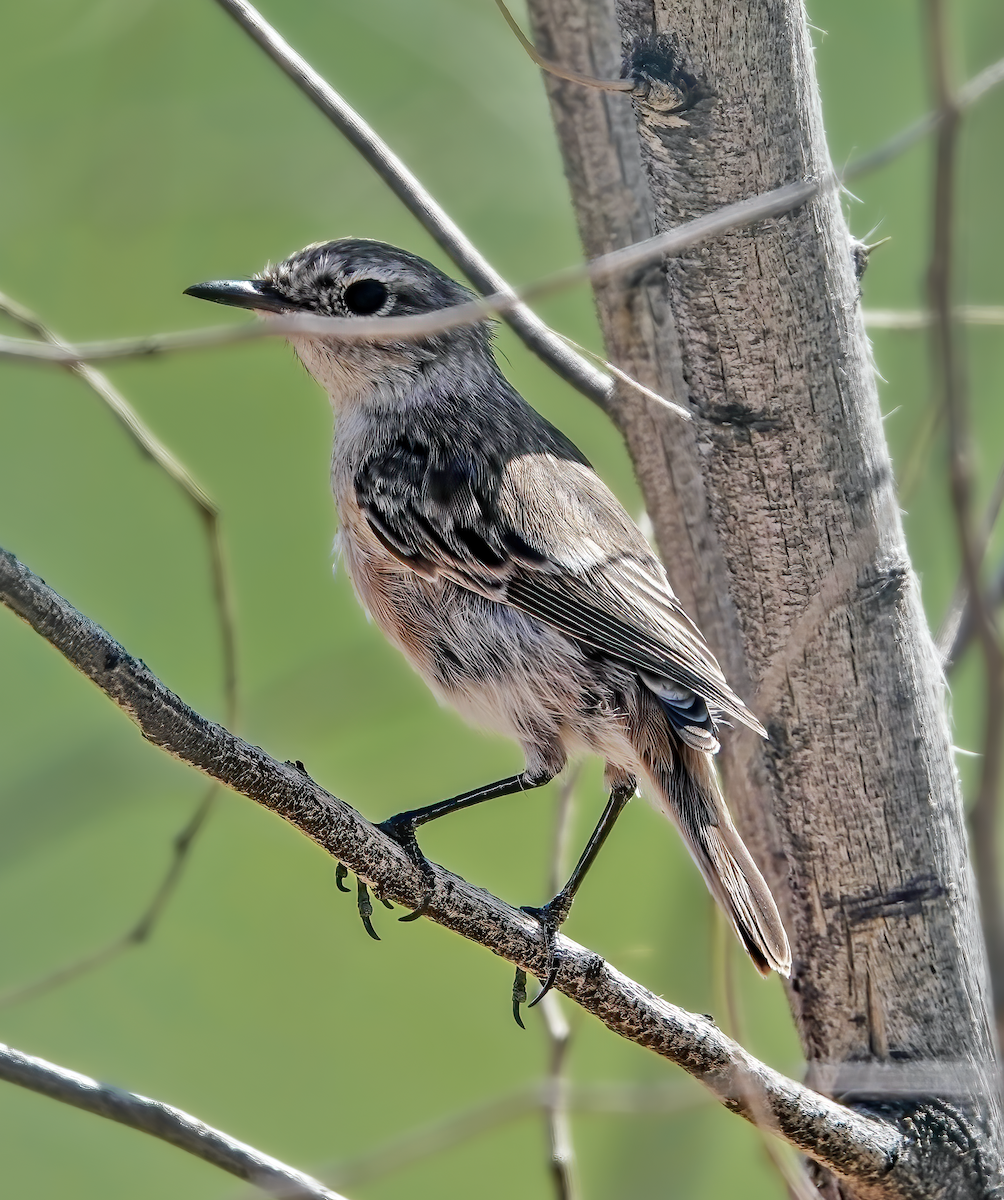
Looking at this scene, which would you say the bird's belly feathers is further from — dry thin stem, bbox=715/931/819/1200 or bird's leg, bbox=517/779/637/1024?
dry thin stem, bbox=715/931/819/1200

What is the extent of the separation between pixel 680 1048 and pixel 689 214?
1.29 meters

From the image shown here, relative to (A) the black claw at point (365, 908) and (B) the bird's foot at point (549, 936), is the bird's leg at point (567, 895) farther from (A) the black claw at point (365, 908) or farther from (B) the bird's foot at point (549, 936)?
(A) the black claw at point (365, 908)

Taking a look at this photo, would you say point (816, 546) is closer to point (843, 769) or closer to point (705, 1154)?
point (843, 769)

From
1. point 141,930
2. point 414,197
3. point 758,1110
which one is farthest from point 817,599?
point 141,930

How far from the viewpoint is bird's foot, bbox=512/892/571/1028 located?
1918mm

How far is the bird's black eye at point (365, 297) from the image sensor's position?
2791 millimetres

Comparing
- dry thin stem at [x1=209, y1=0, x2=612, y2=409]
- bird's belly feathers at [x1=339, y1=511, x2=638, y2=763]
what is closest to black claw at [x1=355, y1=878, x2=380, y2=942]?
bird's belly feathers at [x1=339, y1=511, x2=638, y2=763]

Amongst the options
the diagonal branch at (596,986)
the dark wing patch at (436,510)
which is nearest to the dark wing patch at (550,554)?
the dark wing patch at (436,510)

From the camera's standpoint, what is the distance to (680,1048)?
1.92 meters

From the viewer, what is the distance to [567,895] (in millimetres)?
2342

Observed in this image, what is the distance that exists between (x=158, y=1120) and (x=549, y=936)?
64cm

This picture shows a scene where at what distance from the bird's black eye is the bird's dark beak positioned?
0.13m

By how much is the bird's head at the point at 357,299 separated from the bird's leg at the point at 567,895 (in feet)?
3.53

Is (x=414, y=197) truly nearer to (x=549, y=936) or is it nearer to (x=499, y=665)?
(x=499, y=665)
